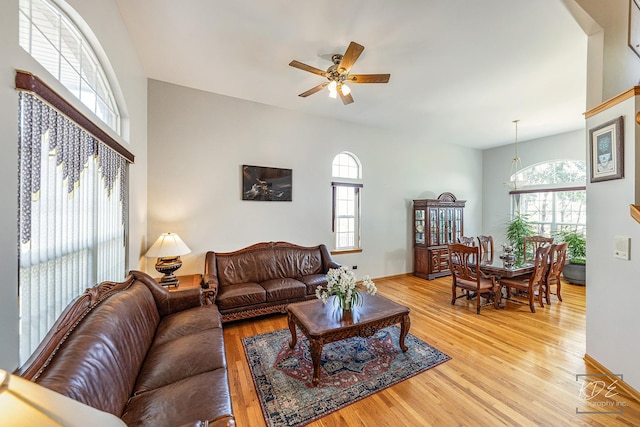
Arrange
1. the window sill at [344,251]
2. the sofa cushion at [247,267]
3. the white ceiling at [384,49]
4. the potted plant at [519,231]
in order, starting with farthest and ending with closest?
the potted plant at [519,231] < the window sill at [344,251] < the sofa cushion at [247,267] < the white ceiling at [384,49]

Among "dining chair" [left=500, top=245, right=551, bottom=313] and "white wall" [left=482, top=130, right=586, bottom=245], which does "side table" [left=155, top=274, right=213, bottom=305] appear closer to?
"dining chair" [left=500, top=245, right=551, bottom=313]

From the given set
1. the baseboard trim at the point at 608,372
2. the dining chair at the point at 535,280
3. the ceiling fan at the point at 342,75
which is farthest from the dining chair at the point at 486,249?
the ceiling fan at the point at 342,75

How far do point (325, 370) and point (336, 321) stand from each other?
480mm

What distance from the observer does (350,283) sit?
233 centimetres

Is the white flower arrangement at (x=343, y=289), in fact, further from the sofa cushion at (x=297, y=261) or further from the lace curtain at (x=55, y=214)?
the lace curtain at (x=55, y=214)

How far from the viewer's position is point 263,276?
3.71 metres

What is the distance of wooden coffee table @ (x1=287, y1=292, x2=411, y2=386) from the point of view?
80.0 inches

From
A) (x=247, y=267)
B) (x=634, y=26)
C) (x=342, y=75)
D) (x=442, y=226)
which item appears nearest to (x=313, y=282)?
A: (x=247, y=267)

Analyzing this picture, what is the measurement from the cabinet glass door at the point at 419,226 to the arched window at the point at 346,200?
59.3 inches

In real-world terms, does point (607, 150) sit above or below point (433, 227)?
above

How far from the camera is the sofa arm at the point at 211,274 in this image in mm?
2865

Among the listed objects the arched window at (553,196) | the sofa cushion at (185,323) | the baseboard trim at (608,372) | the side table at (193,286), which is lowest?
the baseboard trim at (608,372)

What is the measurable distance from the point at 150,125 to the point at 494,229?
25.6 ft

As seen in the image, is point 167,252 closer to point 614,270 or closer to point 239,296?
point 239,296
